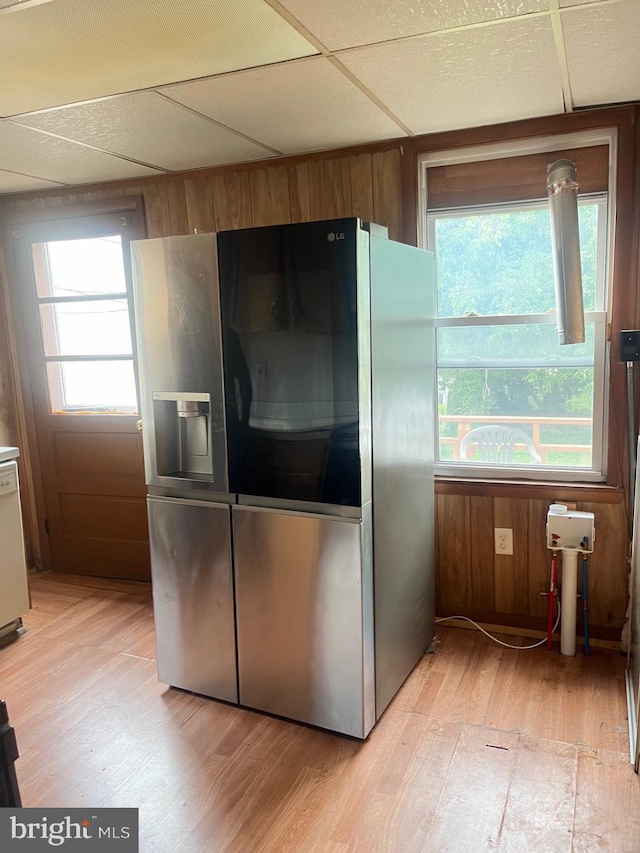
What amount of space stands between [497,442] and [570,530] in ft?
1.61

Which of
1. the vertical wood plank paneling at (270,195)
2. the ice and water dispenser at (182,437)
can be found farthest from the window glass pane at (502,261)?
the ice and water dispenser at (182,437)

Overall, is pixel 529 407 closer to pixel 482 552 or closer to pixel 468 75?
pixel 482 552

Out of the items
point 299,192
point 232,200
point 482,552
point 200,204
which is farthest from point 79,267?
point 482,552

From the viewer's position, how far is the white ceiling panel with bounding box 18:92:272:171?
223 cm

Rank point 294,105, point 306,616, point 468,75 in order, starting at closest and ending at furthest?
point 468,75 → point 306,616 → point 294,105

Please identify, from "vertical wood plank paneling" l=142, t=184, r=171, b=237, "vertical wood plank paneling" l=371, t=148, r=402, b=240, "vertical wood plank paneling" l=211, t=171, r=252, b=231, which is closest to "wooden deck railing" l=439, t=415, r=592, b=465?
"vertical wood plank paneling" l=371, t=148, r=402, b=240

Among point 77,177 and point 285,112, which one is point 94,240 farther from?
point 285,112

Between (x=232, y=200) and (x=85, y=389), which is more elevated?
(x=232, y=200)

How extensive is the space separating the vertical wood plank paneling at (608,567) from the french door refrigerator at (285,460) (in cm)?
81

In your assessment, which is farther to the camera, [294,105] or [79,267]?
[79,267]

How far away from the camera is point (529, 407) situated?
2688 millimetres

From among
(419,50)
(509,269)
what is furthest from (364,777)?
(419,50)

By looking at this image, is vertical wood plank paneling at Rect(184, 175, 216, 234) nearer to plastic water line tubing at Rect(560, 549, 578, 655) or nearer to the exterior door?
the exterior door

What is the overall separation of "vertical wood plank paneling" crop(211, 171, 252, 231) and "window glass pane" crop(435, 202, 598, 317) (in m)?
0.95
